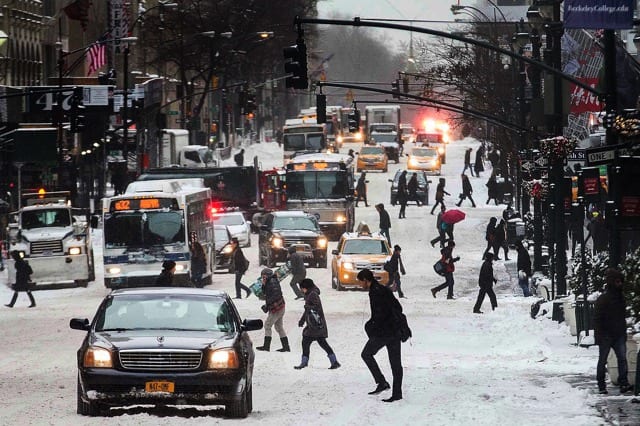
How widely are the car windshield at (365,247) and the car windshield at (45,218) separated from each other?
371 inches

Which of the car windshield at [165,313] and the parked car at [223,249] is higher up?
the car windshield at [165,313]

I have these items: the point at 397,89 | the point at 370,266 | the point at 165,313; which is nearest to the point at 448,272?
the point at 370,266

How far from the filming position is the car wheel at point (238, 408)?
18.0 m

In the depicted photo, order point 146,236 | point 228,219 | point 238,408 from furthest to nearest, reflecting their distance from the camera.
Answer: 1. point 228,219
2. point 146,236
3. point 238,408

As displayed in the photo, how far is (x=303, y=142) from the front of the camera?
317 ft

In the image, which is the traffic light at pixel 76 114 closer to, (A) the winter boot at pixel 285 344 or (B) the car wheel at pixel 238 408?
(A) the winter boot at pixel 285 344

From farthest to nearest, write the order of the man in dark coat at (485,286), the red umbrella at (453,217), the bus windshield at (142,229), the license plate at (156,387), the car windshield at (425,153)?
the car windshield at (425,153)
the red umbrella at (453,217)
the bus windshield at (142,229)
the man in dark coat at (485,286)
the license plate at (156,387)

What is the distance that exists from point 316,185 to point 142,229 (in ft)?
71.1

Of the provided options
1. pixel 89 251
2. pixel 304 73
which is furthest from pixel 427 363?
pixel 89 251

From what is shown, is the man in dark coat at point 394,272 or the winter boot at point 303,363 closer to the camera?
the winter boot at point 303,363

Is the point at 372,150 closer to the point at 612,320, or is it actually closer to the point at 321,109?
the point at 321,109

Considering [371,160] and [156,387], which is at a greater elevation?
[371,160]

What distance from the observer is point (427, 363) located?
26.5 meters

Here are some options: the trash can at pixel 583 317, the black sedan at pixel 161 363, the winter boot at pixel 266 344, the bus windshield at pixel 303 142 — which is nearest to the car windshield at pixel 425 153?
the bus windshield at pixel 303 142
